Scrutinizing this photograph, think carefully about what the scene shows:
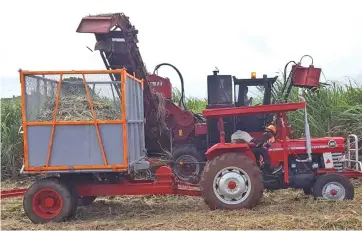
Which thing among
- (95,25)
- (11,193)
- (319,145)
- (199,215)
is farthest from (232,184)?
(95,25)

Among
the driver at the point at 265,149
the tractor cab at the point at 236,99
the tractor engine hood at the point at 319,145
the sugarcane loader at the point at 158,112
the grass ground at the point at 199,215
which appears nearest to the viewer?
the grass ground at the point at 199,215

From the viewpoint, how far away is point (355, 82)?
14.1m

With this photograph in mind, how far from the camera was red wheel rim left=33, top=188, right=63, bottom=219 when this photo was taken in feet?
26.0

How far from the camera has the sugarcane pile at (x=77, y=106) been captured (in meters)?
7.71

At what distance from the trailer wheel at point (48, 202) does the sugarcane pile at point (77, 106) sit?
1.07 m

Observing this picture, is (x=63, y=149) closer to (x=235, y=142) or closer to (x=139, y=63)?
(x=235, y=142)

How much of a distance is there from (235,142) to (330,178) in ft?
5.43

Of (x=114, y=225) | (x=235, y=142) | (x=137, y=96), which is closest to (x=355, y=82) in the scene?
(x=235, y=142)

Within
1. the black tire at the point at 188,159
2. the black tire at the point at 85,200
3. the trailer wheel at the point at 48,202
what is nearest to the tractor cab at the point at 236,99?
the black tire at the point at 188,159

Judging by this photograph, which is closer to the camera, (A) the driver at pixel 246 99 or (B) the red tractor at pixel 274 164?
(B) the red tractor at pixel 274 164

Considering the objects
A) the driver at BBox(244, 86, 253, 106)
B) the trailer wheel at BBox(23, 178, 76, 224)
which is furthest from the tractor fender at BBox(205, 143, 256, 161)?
the driver at BBox(244, 86, 253, 106)

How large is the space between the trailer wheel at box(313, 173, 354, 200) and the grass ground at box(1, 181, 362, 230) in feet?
0.60

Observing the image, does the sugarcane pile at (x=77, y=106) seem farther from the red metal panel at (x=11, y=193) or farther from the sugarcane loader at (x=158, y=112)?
the sugarcane loader at (x=158, y=112)

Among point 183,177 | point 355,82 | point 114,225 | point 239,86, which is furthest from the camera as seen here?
point 355,82
